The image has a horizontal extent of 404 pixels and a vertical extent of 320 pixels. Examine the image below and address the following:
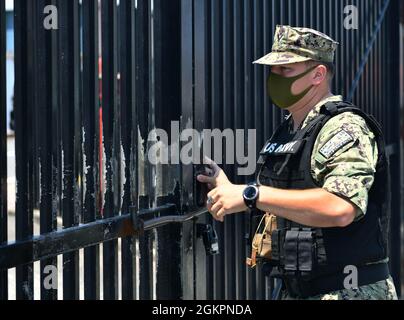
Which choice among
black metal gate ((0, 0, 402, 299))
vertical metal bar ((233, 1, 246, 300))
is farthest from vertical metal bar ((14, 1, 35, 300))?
vertical metal bar ((233, 1, 246, 300))

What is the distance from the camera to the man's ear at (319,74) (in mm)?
2146

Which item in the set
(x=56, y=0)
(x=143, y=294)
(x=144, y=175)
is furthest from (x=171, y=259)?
(x=56, y=0)

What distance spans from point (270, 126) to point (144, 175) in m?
1.09

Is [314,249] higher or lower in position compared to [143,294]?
higher

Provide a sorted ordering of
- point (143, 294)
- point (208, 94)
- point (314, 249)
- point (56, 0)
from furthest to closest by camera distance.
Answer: point (208, 94), point (143, 294), point (314, 249), point (56, 0)

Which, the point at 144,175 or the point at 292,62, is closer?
the point at 292,62

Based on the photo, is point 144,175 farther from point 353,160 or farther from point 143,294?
point 353,160

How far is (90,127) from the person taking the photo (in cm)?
201

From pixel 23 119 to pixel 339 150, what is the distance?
936mm

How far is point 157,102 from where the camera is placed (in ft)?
7.91

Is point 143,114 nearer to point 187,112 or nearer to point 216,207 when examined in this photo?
point 187,112

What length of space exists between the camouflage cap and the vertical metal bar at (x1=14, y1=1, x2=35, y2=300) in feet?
2.70

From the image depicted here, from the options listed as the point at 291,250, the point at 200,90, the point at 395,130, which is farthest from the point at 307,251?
the point at 395,130

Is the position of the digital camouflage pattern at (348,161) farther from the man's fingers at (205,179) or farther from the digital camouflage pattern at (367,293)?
the man's fingers at (205,179)
